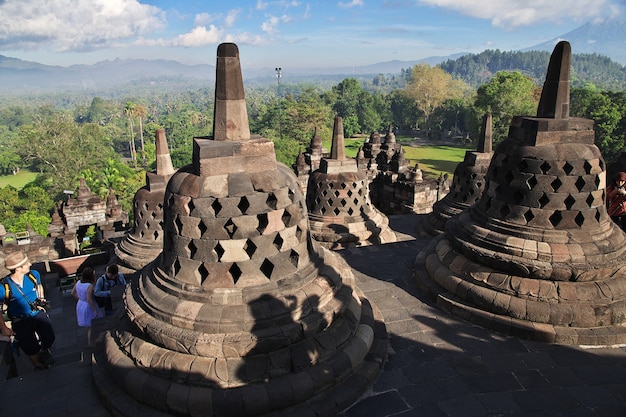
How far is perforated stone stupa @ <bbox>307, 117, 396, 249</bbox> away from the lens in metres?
10.7

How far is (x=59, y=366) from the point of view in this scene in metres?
4.75

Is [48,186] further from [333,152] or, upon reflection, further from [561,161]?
[561,161]

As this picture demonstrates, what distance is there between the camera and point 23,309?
498cm

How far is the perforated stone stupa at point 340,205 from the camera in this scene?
10.7 m

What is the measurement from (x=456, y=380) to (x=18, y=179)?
7282 centimetres

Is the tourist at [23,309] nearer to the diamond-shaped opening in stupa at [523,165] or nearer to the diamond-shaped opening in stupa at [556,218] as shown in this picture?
the diamond-shaped opening in stupa at [523,165]

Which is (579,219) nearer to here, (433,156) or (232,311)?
(232,311)

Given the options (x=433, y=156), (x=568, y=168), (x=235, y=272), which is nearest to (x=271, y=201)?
(x=235, y=272)

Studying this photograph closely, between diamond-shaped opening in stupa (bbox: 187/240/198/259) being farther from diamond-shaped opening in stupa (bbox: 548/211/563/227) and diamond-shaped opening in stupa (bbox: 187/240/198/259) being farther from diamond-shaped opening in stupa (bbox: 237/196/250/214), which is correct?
diamond-shaped opening in stupa (bbox: 548/211/563/227)


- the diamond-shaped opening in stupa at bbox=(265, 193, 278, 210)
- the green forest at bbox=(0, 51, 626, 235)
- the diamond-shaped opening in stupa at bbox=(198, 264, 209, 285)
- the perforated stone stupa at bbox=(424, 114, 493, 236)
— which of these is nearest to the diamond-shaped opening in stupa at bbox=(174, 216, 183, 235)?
the diamond-shaped opening in stupa at bbox=(198, 264, 209, 285)

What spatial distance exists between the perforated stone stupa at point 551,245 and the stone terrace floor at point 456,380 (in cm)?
30

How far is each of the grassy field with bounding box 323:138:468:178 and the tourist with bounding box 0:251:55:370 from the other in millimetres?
41630

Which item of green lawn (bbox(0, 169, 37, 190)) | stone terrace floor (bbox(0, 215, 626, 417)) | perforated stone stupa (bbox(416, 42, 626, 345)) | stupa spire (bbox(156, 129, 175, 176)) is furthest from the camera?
green lawn (bbox(0, 169, 37, 190))

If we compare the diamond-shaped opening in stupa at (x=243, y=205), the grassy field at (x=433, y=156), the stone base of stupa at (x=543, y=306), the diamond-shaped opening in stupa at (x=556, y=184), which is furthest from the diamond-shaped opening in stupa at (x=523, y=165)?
the grassy field at (x=433, y=156)
